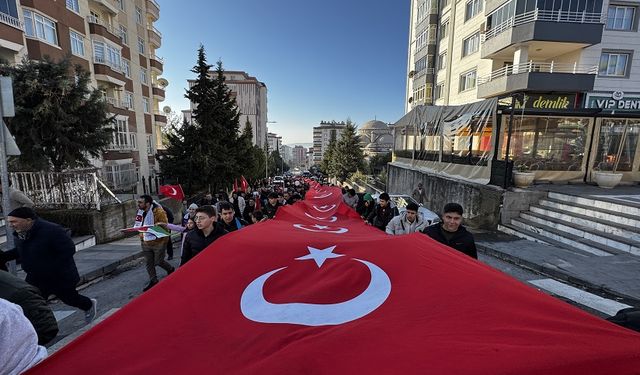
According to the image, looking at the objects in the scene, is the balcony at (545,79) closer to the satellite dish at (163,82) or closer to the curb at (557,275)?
the curb at (557,275)

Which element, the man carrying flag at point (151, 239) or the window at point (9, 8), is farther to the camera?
the window at point (9, 8)

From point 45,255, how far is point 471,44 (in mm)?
28462

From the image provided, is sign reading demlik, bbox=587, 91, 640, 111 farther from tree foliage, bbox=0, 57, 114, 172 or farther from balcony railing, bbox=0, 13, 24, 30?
balcony railing, bbox=0, 13, 24, 30

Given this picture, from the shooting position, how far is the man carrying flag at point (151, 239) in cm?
518

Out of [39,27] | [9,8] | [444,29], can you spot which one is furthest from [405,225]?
[444,29]

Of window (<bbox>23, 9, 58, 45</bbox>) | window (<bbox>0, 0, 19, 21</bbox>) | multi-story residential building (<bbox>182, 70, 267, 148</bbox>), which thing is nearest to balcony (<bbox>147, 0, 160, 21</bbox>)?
window (<bbox>23, 9, 58, 45</bbox>)

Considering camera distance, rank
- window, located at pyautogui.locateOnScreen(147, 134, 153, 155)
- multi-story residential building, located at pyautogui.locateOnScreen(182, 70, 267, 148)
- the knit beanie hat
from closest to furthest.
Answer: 1. the knit beanie hat
2. window, located at pyautogui.locateOnScreen(147, 134, 153, 155)
3. multi-story residential building, located at pyautogui.locateOnScreen(182, 70, 267, 148)

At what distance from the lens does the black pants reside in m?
3.64

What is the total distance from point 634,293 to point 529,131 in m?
10.0

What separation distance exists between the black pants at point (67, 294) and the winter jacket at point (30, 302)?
1731mm

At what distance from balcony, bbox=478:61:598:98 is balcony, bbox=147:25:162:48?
115ft

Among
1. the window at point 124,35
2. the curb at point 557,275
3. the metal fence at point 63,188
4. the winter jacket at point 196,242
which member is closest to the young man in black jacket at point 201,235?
the winter jacket at point 196,242

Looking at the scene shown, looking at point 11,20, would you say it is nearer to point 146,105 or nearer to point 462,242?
point 146,105

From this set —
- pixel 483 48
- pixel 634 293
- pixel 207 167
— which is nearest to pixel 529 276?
pixel 634 293
